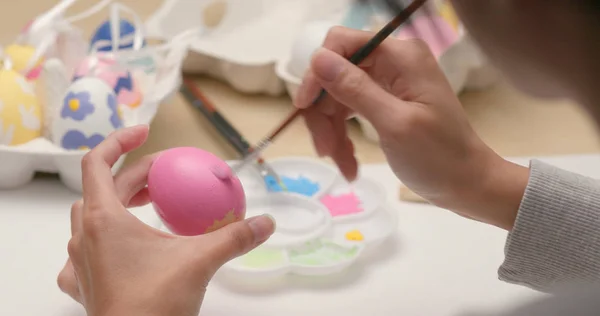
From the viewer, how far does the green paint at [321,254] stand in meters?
0.62

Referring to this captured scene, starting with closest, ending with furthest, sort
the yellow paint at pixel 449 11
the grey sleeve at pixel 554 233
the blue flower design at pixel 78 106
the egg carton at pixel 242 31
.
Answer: the yellow paint at pixel 449 11 < the grey sleeve at pixel 554 233 < the blue flower design at pixel 78 106 < the egg carton at pixel 242 31

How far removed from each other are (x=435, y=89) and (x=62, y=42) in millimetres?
496

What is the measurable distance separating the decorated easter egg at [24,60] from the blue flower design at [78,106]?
0.38ft

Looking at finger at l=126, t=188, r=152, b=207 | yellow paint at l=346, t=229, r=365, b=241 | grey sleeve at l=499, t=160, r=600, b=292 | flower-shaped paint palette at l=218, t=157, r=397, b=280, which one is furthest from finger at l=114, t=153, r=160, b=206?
grey sleeve at l=499, t=160, r=600, b=292

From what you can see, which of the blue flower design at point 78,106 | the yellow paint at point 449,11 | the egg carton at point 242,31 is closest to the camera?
the yellow paint at point 449,11

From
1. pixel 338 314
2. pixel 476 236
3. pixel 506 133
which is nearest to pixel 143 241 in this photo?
pixel 338 314

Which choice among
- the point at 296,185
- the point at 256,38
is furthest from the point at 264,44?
the point at 296,185

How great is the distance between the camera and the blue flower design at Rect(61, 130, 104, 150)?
27.3 inches

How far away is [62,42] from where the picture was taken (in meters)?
0.83

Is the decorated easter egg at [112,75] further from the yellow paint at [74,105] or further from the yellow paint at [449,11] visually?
the yellow paint at [449,11]

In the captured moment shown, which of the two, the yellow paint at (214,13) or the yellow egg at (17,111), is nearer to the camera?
the yellow egg at (17,111)

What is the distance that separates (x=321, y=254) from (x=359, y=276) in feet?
0.14

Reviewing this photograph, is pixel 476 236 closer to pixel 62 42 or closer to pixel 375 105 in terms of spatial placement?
pixel 375 105

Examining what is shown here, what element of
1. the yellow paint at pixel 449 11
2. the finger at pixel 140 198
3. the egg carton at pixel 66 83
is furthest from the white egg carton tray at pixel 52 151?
the yellow paint at pixel 449 11
